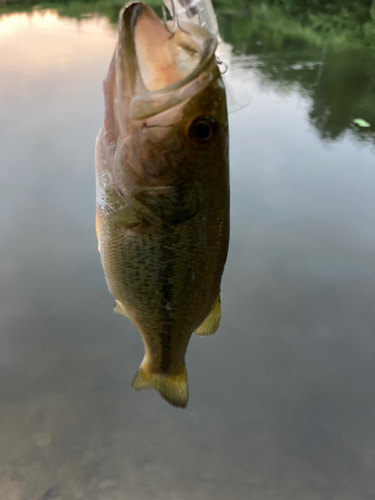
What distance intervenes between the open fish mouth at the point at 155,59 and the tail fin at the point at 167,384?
0.56 meters

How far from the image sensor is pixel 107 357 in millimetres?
2135

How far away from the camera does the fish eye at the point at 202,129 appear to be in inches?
18.4

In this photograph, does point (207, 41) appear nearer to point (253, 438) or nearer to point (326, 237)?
point (253, 438)

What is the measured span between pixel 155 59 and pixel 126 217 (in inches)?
9.1

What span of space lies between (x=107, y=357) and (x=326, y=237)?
6.07ft

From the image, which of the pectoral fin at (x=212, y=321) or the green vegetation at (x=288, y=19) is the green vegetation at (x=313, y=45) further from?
the pectoral fin at (x=212, y=321)

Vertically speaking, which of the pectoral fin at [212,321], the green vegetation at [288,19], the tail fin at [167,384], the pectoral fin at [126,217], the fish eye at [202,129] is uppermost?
the green vegetation at [288,19]

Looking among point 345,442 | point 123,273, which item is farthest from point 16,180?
point 345,442

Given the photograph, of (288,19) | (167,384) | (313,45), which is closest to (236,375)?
(167,384)

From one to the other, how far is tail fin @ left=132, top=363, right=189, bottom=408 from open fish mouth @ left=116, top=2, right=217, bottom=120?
56 cm

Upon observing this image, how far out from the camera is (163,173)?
0.50 metres

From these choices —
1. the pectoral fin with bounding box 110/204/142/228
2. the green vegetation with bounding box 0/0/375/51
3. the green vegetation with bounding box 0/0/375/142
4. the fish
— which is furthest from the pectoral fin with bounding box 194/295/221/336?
the green vegetation with bounding box 0/0/375/51

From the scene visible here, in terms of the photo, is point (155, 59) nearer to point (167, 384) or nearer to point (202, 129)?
point (202, 129)

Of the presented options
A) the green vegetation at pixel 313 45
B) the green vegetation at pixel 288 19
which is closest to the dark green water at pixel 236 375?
the green vegetation at pixel 313 45
